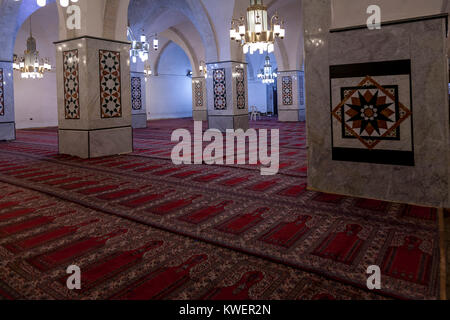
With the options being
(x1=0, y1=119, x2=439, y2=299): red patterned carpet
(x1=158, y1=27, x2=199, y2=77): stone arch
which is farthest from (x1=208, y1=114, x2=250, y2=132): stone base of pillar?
(x1=158, y1=27, x2=199, y2=77): stone arch

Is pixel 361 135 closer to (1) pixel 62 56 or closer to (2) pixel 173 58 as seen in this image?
(1) pixel 62 56

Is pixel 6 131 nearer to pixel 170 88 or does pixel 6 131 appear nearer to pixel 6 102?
pixel 6 102

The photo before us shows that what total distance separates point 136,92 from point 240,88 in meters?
3.66

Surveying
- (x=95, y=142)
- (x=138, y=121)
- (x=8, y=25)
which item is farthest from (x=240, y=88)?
(x=8, y=25)

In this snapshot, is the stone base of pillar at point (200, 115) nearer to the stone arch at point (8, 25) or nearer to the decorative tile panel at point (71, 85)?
the stone arch at point (8, 25)

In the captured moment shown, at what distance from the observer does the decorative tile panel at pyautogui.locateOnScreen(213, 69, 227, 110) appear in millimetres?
7617

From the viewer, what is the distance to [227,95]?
7625 millimetres

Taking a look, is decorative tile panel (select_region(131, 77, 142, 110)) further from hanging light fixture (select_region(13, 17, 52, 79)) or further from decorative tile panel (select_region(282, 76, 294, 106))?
decorative tile panel (select_region(282, 76, 294, 106))

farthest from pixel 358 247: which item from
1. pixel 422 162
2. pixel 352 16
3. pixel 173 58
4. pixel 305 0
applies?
pixel 173 58

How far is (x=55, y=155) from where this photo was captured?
4.62 meters

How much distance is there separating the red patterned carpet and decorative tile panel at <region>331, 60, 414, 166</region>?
1.02 ft

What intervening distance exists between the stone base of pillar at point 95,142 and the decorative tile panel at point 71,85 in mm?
256
